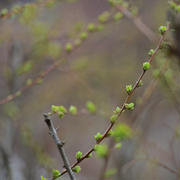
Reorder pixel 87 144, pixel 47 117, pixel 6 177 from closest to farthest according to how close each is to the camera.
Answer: pixel 47 117, pixel 6 177, pixel 87 144

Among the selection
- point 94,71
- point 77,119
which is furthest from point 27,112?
point 77,119

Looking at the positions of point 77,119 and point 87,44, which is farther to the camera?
point 77,119

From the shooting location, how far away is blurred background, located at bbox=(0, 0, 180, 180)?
1.34 metres

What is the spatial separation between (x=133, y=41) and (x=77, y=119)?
3.46 feet

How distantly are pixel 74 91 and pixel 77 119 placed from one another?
0.49 metres

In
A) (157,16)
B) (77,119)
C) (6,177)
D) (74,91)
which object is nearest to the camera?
(6,177)

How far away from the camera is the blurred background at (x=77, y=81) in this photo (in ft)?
4.41

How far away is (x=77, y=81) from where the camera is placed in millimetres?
2305

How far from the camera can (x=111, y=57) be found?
8.78ft

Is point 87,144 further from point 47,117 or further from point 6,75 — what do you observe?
point 47,117

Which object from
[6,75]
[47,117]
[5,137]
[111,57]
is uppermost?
[111,57]

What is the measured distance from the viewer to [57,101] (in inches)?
104

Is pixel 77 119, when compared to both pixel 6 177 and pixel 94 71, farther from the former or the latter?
pixel 6 177

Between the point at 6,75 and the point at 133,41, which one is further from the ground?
the point at 133,41
